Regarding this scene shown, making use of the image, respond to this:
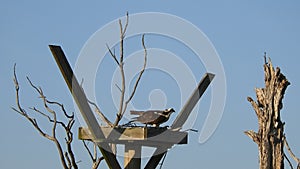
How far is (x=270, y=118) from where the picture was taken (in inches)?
315

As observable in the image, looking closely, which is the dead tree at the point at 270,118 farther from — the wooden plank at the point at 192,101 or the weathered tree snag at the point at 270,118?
the wooden plank at the point at 192,101

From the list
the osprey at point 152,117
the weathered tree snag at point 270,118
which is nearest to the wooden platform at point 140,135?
the osprey at point 152,117

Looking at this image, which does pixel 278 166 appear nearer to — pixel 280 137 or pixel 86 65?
pixel 280 137

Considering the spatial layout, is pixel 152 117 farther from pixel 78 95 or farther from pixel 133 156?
pixel 78 95

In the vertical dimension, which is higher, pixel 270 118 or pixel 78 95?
pixel 270 118

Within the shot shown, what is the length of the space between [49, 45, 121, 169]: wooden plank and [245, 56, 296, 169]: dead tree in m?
4.64

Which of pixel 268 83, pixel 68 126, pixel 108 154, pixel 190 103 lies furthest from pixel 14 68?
pixel 268 83

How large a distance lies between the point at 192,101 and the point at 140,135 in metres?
0.49

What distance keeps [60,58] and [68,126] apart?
61 cm

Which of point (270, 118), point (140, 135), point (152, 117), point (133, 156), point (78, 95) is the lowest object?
point (133, 156)

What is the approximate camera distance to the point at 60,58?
144 inches

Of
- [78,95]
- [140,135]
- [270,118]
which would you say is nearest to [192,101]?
[140,135]

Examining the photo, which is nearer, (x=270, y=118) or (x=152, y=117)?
(x=152, y=117)

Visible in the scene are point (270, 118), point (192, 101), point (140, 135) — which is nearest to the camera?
point (140, 135)
